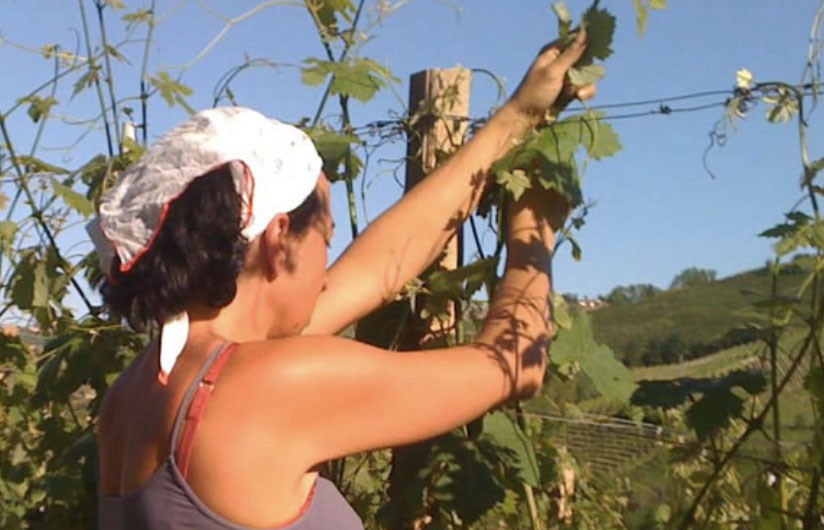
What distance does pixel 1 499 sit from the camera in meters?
4.33

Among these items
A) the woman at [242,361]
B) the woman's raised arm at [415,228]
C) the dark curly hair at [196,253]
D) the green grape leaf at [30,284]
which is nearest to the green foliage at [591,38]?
the woman's raised arm at [415,228]

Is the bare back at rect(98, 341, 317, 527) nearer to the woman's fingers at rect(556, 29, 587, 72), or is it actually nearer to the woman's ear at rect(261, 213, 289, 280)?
the woman's ear at rect(261, 213, 289, 280)

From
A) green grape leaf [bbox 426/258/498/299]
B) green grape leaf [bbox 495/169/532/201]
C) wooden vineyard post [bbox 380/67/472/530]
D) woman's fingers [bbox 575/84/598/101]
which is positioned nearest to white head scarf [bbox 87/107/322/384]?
green grape leaf [bbox 495/169/532/201]

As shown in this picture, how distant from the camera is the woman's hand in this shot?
2.27 meters

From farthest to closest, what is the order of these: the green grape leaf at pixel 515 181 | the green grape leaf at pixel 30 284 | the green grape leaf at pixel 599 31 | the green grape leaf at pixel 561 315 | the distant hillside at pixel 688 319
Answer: the green grape leaf at pixel 30 284
the green grape leaf at pixel 561 315
the distant hillside at pixel 688 319
the green grape leaf at pixel 515 181
the green grape leaf at pixel 599 31

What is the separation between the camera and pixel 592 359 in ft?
8.57

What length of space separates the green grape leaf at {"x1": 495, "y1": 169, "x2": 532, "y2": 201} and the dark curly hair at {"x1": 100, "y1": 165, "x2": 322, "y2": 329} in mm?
620

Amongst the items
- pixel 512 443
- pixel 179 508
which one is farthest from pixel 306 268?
pixel 512 443

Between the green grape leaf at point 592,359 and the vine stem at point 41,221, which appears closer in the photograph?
the green grape leaf at point 592,359

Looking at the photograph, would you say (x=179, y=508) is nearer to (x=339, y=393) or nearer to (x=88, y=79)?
(x=339, y=393)

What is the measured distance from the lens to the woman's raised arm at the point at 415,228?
7.89ft

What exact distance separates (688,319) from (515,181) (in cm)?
864

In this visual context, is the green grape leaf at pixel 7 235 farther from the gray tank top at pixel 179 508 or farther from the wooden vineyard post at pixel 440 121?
the gray tank top at pixel 179 508

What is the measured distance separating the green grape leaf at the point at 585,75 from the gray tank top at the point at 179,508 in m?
0.80
